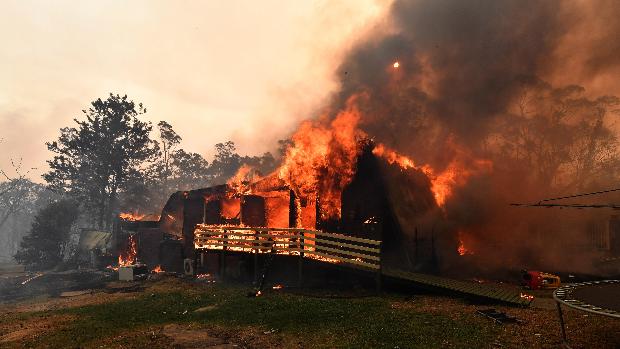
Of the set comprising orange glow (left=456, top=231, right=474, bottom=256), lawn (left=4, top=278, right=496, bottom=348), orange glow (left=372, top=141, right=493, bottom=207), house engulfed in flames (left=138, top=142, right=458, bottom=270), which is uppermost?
orange glow (left=372, top=141, right=493, bottom=207)

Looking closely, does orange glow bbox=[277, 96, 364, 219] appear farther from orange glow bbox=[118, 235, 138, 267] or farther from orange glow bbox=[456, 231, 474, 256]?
orange glow bbox=[118, 235, 138, 267]

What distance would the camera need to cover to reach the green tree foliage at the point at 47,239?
4228 centimetres

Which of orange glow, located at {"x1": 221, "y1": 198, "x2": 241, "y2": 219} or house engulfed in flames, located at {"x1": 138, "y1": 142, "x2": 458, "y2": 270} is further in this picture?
orange glow, located at {"x1": 221, "y1": 198, "x2": 241, "y2": 219}

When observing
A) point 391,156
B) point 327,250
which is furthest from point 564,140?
point 327,250

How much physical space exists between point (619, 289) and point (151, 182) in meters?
73.3

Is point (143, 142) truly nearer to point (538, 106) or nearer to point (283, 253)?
point (283, 253)

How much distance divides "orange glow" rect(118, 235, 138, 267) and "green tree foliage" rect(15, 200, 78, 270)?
46.7ft

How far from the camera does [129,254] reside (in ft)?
109

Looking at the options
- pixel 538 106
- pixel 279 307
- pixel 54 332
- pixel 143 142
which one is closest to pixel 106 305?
pixel 54 332

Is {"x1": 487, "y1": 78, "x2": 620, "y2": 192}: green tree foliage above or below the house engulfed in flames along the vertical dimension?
above

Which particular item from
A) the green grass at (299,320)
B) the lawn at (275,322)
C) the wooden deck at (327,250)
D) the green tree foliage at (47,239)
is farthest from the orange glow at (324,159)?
the green tree foliage at (47,239)

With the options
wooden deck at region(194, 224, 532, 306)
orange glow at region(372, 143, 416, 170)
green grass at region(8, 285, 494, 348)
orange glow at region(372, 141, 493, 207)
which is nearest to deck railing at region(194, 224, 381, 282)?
wooden deck at region(194, 224, 532, 306)

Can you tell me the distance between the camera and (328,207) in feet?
77.5

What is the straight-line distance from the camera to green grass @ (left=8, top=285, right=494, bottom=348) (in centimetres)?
984
